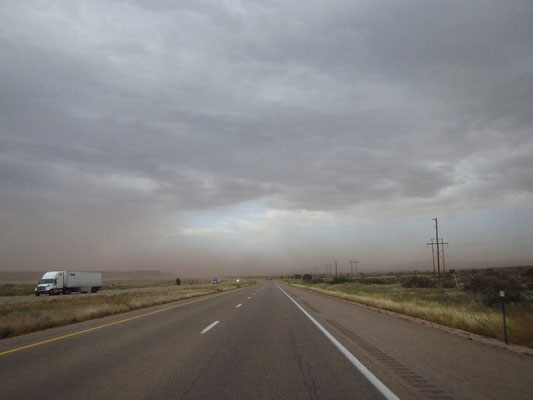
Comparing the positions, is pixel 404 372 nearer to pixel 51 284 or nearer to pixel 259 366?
pixel 259 366

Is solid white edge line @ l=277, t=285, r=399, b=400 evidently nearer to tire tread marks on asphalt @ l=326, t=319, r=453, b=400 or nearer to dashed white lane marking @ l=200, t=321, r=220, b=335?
tire tread marks on asphalt @ l=326, t=319, r=453, b=400

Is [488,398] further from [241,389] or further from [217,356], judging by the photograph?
Answer: [217,356]

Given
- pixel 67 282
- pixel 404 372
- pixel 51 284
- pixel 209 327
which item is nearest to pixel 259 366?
pixel 404 372

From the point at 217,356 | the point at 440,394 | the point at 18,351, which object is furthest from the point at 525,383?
the point at 18,351

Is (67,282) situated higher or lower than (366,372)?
lower

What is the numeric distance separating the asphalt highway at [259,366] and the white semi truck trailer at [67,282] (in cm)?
4096

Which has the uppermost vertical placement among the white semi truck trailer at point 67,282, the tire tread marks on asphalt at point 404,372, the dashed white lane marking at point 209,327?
the tire tread marks on asphalt at point 404,372

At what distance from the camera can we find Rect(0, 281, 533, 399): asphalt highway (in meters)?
5.32

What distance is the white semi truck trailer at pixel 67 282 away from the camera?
46312 millimetres

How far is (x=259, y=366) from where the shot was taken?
6898mm

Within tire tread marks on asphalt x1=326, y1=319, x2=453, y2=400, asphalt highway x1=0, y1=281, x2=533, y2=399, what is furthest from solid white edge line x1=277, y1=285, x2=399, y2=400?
tire tread marks on asphalt x1=326, y1=319, x2=453, y2=400

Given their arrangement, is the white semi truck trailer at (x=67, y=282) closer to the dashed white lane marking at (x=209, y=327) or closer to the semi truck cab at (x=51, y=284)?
the semi truck cab at (x=51, y=284)

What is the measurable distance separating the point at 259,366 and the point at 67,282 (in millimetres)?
50796

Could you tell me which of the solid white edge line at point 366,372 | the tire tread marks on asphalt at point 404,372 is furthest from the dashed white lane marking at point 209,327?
the tire tread marks on asphalt at point 404,372
